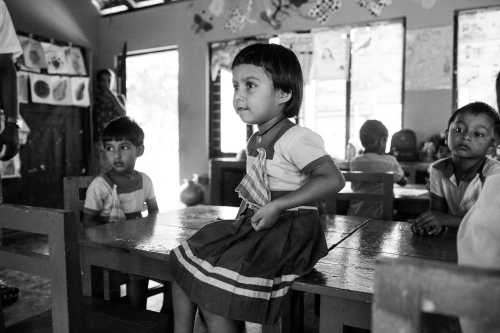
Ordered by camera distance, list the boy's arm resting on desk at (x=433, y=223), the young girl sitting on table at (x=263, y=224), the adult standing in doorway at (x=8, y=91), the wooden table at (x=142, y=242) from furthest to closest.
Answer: the adult standing in doorway at (x=8, y=91)
the boy's arm resting on desk at (x=433, y=223)
the wooden table at (x=142, y=242)
the young girl sitting on table at (x=263, y=224)

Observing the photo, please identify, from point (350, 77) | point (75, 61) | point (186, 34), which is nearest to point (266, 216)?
point (350, 77)

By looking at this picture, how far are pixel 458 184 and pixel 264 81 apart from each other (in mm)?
977

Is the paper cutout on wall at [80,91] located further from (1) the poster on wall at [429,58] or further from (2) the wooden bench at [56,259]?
(2) the wooden bench at [56,259]

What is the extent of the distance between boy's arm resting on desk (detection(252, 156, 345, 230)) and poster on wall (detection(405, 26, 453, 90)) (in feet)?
13.2

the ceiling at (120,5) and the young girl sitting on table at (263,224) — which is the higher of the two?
the ceiling at (120,5)

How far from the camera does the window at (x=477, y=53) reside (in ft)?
13.9

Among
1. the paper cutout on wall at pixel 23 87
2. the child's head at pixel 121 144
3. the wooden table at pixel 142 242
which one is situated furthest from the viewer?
the paper cutout on wall at pixel 23 87

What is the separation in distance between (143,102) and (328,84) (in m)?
3.02

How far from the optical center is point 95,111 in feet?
21.3

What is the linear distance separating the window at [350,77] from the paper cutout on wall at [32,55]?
3.18m

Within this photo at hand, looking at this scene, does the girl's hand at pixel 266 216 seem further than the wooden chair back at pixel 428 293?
Yes

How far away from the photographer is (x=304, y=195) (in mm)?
933

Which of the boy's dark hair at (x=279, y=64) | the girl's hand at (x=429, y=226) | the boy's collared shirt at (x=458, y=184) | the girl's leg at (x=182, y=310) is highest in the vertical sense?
the boy's dark hair at (x=279, y=64)

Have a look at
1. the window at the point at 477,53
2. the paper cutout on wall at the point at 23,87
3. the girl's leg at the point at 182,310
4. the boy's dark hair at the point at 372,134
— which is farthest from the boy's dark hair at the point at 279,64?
the paper cutout on wall at the point at 23,87
